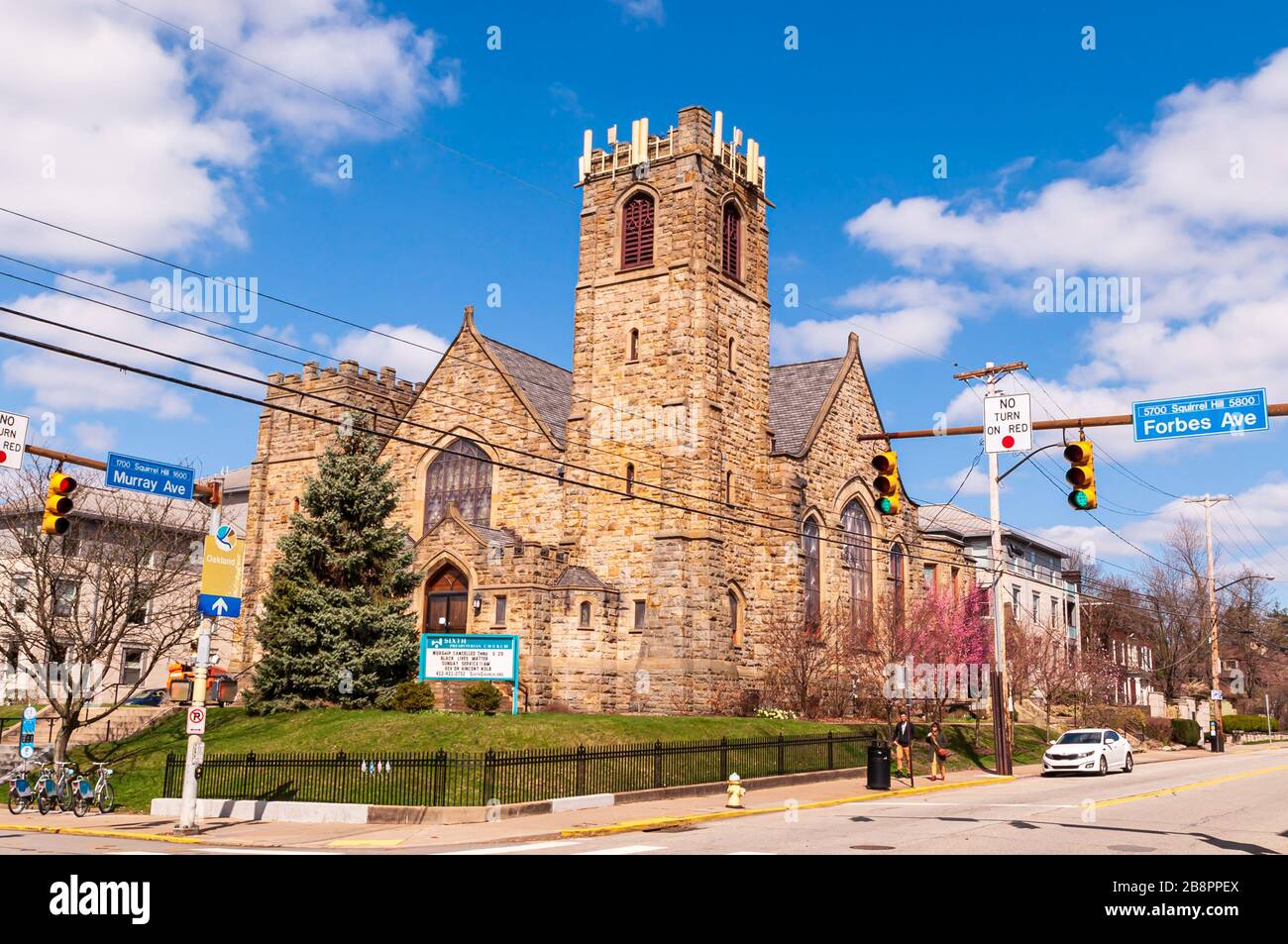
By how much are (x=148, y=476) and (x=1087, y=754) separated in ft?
91.1

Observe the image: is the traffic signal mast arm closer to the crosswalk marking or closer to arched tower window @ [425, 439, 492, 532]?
the crosswalk marking

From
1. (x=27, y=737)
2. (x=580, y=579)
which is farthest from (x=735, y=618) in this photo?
(x=27, y=737)

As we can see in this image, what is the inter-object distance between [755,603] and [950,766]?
8.87m

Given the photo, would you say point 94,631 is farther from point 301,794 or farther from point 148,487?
point 148,487

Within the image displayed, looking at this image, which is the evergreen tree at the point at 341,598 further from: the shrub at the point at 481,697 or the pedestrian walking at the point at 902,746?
the pedestrian walking at the point at 902,746

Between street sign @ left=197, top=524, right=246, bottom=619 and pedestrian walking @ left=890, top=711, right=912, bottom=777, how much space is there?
57.4ft

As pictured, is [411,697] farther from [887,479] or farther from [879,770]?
[887,479]

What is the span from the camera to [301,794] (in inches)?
895

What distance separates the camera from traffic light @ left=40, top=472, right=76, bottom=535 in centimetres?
1830

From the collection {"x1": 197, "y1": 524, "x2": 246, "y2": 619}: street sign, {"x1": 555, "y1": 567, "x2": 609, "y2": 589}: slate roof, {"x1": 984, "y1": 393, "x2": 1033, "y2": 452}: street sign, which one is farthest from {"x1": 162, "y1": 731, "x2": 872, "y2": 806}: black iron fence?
{"x1": 555, "y1": 567, "x2": 609, "y2": 589}: slate roof

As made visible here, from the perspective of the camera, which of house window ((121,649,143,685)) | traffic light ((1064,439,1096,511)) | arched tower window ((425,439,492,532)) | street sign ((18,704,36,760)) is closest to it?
A: traffic light ((1064,439,1096,511))

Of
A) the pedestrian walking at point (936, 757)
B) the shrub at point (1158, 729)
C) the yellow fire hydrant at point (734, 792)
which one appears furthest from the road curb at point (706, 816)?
the shrub at point (1158, 729)

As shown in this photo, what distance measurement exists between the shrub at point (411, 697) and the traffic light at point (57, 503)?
13837mm
